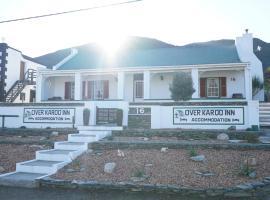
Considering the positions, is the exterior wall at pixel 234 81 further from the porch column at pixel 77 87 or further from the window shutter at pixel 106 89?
the porch column at pixel 77 87

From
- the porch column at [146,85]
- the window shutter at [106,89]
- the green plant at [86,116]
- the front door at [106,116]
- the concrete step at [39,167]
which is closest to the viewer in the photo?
the concrete step at [39,167]

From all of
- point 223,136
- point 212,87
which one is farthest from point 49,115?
point 212,87

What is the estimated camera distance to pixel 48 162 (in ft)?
30.0

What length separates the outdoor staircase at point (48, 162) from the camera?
754 cm

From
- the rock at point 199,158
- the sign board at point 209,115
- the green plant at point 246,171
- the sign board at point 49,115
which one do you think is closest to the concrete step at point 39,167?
the rock at point 199,158

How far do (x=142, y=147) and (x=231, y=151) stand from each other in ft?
10.3

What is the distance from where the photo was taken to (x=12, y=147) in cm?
1127

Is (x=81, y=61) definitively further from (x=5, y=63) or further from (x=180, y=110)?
(x=180, y=110)

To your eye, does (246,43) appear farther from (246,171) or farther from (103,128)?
(246,171)

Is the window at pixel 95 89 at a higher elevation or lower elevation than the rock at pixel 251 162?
higher

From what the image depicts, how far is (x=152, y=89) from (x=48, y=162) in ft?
45.5

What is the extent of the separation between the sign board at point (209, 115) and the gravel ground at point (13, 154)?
693cm

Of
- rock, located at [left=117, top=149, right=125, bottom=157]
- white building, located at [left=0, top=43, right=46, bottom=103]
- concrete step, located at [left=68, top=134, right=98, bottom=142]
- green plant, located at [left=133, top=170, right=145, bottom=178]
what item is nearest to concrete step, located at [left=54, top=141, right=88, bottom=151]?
concrete step, located at [left=68, top=134, right=98, bottom=142]

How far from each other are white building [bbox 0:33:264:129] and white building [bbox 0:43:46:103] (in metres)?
3.10
